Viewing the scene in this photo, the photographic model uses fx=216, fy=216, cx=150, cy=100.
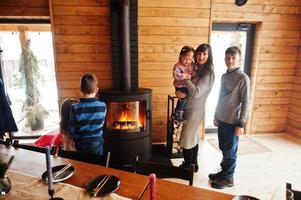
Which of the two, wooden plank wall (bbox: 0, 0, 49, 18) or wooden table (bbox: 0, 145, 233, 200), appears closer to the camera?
wooden table (bbox: 0, 145, 233, 200)

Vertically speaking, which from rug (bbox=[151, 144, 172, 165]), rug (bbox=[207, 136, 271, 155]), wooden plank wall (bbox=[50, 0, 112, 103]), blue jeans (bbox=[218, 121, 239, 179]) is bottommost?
rug (bbox=[207, 136, 271, 155])

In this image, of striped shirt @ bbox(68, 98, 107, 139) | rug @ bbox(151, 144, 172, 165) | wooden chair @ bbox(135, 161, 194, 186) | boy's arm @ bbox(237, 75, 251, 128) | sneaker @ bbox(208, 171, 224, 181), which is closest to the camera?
wooden chair @ bbox(135, 161, 194, 186)

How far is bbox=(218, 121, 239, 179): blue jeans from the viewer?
2263 millimetres

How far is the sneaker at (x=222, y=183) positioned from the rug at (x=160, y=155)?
2.13 ft

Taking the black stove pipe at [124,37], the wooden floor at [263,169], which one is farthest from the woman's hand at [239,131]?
the black stove pipe at [124,37]

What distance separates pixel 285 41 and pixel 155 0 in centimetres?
233

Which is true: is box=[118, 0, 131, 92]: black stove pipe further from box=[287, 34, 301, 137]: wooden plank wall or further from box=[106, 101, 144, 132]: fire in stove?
box=[287, 34, 301, 137]: wooden plank wall

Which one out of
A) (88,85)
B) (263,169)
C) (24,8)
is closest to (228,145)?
(263,169)

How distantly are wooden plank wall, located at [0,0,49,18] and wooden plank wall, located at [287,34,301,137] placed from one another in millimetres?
4098

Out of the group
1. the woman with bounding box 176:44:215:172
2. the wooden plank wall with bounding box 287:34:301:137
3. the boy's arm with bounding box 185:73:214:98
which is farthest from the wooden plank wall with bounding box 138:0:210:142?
the wooden plank wall with bounding box 287:34:301:137

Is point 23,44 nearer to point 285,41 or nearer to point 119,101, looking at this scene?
point 119,101

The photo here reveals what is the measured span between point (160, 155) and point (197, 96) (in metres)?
1.18

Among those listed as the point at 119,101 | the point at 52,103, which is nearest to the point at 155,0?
the point at 119,101

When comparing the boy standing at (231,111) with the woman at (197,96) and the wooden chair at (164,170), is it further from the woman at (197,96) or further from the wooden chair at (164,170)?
the wooden chair at (164,170)
